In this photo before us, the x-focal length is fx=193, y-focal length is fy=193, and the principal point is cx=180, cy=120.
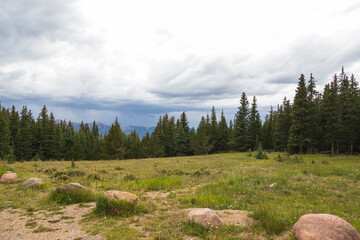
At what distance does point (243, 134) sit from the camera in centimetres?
5947

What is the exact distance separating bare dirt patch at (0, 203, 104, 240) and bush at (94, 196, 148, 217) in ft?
2.95

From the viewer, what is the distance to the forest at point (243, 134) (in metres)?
39.1

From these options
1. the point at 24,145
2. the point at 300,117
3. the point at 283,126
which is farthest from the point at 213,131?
the point at 24,145

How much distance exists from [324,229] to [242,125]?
56.3 meters

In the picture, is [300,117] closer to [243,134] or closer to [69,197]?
[243,134]

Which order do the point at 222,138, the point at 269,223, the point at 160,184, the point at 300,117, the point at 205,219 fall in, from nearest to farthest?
the point at 269,223 → the point at 205,219 → the point at 160,184 → the point at 300,117 → the point at 222,138

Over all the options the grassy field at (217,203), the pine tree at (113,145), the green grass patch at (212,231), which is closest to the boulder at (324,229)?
the grassy field at (217,203)

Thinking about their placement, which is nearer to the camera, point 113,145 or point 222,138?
point 113,145

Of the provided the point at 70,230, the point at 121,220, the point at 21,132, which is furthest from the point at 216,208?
the point at 21,132

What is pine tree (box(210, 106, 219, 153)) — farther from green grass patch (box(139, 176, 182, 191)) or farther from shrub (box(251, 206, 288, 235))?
shrub (box(251, 206, 288, 235))

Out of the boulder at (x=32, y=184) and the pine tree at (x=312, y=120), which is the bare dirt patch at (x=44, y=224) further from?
the pine tree at (x=312, y=120)

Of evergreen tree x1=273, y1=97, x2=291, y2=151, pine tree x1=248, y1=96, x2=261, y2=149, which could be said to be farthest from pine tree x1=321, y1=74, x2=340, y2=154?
pine tree x1=248, y1=96, x2=261, y2=149

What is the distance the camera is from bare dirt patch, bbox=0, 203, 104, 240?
675cm

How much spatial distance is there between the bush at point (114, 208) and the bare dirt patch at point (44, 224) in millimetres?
899
